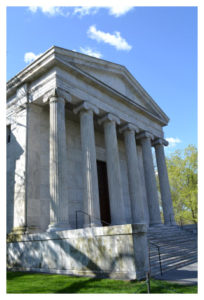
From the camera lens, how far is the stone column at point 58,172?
14.3 m

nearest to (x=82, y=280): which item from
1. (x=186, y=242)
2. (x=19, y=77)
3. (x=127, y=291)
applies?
(x=127, y=291)

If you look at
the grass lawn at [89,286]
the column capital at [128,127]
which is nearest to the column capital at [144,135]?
the column capital at [128,127]

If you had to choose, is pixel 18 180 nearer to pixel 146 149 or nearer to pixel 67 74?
pixel 67 74

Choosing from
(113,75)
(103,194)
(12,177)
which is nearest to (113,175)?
(103,194)

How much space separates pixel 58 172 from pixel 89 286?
23.7 ft

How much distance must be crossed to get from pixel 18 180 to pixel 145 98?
54.1 ft

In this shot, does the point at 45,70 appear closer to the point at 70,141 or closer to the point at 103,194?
the point at 70,141

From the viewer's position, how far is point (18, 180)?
1720 centimetres

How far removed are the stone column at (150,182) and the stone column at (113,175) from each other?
6021 millimetres

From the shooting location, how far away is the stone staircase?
41.1ft

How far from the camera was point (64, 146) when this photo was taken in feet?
51.8

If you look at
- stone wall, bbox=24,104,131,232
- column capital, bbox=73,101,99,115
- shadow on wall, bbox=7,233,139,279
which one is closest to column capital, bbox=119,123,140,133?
stone wall, bbox=24,104,131,232

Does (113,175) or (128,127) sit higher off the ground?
(128,127)

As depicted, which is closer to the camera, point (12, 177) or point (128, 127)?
point (12, 177)
